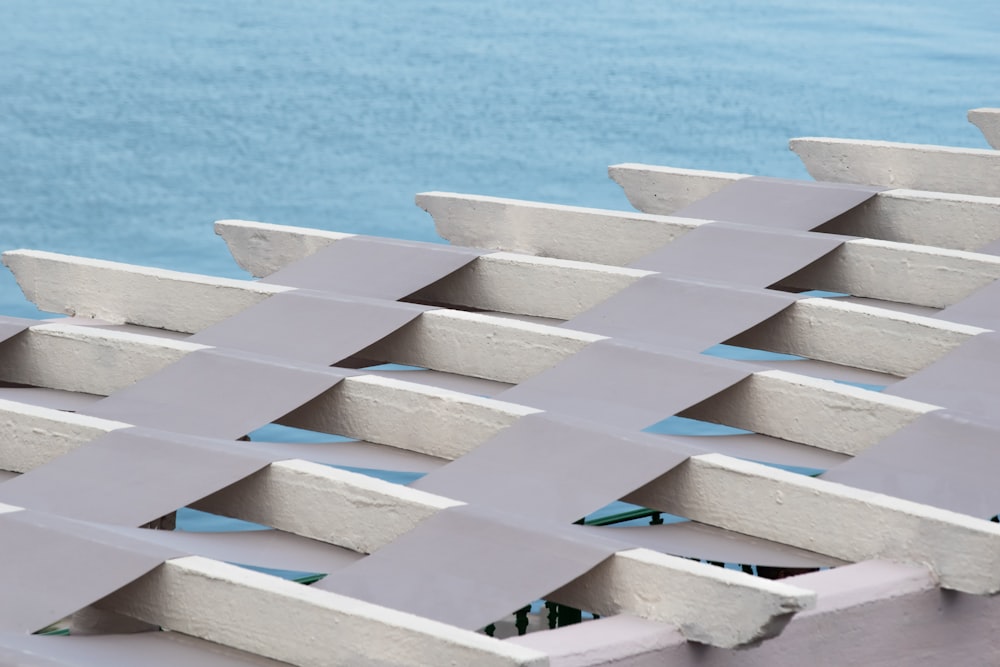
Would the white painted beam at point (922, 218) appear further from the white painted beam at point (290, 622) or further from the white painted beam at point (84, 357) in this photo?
the white painted beam at point (290, 622)

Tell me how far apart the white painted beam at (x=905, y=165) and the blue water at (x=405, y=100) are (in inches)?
223

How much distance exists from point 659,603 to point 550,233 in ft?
5.40

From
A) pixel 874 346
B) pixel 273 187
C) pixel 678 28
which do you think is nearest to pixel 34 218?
pixel 273 187

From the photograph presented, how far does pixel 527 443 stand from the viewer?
193 centimetres

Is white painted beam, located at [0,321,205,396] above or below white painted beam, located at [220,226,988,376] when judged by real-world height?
below

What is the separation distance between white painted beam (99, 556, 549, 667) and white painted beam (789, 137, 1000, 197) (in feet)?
7.55

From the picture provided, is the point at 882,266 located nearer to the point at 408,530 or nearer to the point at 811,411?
the point at 811,411

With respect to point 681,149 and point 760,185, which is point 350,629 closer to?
point 760,185

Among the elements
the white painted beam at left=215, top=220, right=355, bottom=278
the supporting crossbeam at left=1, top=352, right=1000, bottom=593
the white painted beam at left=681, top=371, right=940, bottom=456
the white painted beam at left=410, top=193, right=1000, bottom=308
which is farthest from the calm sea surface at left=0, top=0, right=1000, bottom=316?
the supporting crossbeam at left=1, top=352, right=1000, bottom=593

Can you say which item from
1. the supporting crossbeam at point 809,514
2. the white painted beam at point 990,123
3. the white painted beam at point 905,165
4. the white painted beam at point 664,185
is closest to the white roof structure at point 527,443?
the supporting crossbeam at point 809,514

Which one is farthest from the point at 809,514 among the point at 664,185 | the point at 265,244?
the point at 664,185

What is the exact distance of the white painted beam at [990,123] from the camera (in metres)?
3.90

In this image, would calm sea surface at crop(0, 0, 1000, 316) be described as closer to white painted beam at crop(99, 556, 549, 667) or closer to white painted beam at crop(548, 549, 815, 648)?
white painted beam at crop(99, 556, 549, 667)

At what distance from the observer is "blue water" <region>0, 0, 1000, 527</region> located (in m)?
10.8
